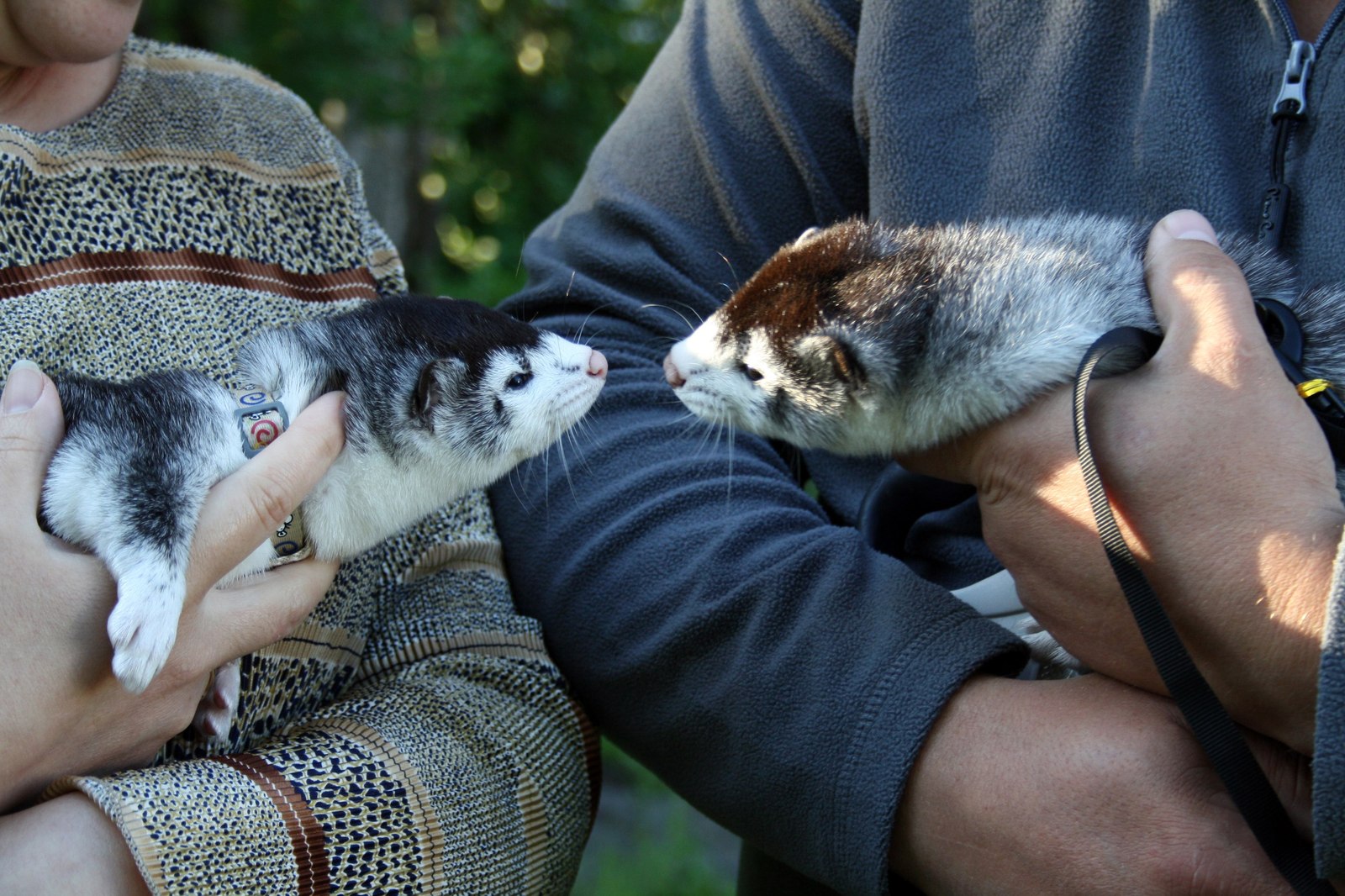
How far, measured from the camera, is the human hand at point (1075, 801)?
1.37 m

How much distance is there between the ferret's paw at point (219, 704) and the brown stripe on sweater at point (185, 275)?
0.60 metres

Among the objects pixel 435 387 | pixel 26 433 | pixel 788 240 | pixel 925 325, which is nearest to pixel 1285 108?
pixel 925 325

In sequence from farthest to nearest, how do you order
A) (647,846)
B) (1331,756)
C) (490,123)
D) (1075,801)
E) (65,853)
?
(490,123), (647,846), (1075,801), (65,853), (1331,756)

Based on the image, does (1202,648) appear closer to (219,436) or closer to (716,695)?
(716,695)

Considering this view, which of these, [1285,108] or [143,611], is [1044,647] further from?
[143,611]

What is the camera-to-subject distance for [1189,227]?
5.39ft

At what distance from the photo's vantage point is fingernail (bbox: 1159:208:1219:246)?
1632 millimetres

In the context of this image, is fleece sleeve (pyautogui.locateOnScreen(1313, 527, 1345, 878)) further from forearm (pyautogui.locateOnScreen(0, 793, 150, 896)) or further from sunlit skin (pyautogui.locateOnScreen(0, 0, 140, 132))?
sunlit skin (pyautogui.locateOnScreen(0, 0, 140, 132))

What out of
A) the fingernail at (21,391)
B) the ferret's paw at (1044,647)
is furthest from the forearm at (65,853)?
the ferret's paw at (1044,647)

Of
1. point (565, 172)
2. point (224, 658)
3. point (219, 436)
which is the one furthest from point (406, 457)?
point (565, 172)

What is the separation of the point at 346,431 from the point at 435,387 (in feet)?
0.50

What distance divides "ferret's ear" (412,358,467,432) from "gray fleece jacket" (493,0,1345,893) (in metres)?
0.25

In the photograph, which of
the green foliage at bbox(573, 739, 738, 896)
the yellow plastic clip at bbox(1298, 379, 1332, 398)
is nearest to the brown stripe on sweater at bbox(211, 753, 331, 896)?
the yellow plastic clip at bbox(1298, 379, 1332, 398)

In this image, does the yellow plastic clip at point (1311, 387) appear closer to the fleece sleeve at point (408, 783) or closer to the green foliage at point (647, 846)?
the fleece sleeve at point (408, 783)
